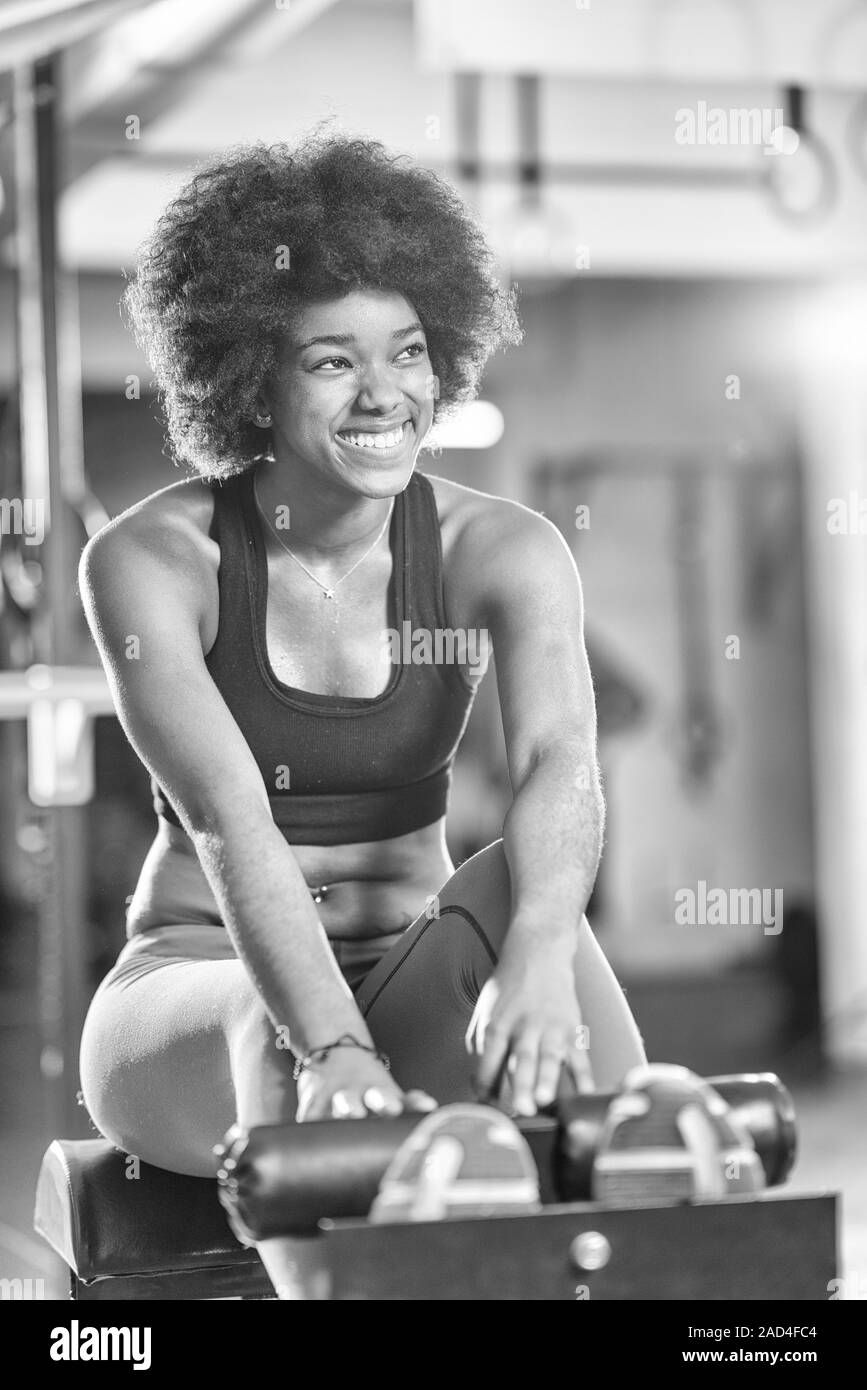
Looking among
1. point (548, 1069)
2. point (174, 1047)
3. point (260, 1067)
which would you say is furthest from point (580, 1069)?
point (174, 1047)

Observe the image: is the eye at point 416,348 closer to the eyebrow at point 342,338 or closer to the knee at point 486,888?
the eyebrow at point 342,338

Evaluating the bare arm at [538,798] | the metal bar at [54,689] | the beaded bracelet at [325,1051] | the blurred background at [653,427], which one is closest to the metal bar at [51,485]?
the metal bar at [54,689]

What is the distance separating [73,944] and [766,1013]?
92.6 inches

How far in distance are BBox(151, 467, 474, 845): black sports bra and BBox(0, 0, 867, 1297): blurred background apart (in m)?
0.99

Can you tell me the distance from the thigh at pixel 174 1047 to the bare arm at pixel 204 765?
53 millimetres

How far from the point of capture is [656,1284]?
1112 millimetres

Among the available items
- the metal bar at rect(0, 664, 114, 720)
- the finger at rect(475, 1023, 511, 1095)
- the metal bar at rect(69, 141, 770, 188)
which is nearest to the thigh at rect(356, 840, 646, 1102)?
the finger at rect(475, 1023, 511, 1095)

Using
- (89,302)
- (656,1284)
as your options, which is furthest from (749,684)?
(656,1284)

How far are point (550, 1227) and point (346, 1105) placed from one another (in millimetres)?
195

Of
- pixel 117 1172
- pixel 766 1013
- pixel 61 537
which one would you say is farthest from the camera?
pixel 766 1013

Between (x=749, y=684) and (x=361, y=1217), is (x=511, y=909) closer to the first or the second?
(x=361, y=1217)

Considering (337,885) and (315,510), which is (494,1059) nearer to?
(337,885)

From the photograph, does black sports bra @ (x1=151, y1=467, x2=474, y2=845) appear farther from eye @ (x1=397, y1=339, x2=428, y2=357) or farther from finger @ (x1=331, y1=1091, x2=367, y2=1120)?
finger @ (x1=331, y1=1091, x2=367, y2=1120)
